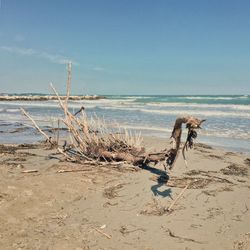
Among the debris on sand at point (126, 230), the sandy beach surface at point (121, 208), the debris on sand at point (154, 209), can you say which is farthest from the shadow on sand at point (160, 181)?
the debris on sand at point (126, 230)

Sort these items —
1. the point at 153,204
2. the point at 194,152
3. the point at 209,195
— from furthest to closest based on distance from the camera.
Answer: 1. the point at 194,152
2. the point at 209,195
3. the point at 153,204

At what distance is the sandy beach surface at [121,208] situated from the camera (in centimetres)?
446

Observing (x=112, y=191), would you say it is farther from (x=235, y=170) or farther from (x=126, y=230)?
(x=235, y=170)

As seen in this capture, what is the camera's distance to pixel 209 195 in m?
6.13

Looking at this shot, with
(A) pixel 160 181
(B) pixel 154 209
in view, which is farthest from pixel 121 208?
(A) pixel 160 181

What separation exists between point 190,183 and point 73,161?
2.93m

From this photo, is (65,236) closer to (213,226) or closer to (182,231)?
(182,231)

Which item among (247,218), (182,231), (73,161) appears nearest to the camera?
(182,231)

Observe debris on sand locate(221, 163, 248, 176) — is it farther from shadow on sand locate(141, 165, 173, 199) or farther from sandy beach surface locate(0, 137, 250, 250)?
shadow on sand locate(141, 165, 173, 199)

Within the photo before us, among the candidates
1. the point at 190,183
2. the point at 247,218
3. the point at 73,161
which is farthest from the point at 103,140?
the point at 247,218

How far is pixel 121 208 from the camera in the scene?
555 cm

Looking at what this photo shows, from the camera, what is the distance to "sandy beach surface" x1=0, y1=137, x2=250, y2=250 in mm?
4461

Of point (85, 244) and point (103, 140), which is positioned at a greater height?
point (103, 140)

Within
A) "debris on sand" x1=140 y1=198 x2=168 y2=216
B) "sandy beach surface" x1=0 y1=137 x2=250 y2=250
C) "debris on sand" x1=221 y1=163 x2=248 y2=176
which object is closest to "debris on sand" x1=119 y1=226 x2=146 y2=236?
"sandy beach surface" x1=0 y1=137 x2=250 y2=250
